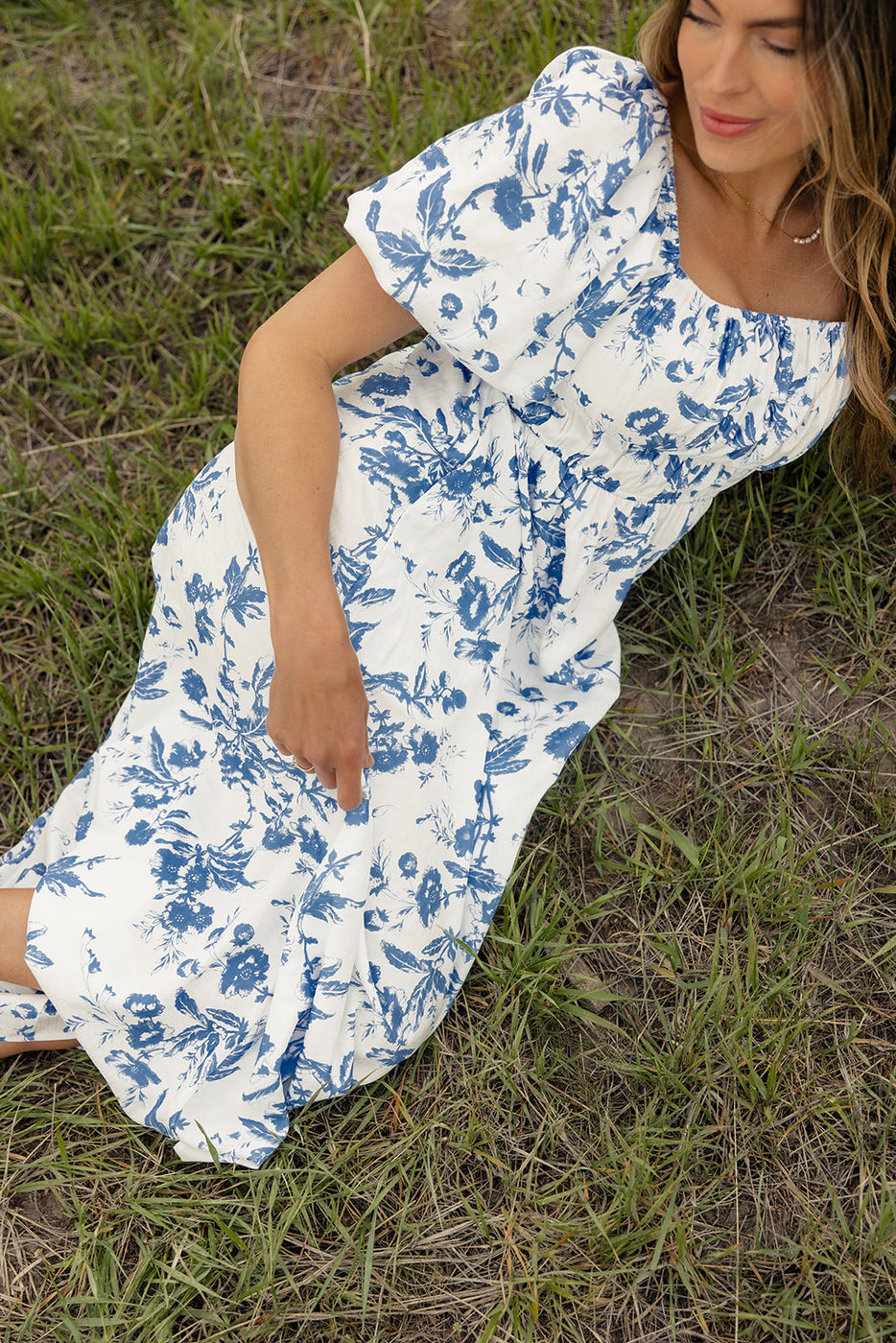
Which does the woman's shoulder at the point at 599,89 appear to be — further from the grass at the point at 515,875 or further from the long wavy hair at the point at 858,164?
the grass at the point at 515,875

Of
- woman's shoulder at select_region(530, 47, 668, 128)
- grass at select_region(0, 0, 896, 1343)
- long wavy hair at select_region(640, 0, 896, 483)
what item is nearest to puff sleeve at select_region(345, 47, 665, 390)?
woman's shoulder at select_region(530, 47, 668, 128)

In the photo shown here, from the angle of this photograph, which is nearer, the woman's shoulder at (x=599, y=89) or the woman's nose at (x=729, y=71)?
the woman's nose at (x=729, y=71)

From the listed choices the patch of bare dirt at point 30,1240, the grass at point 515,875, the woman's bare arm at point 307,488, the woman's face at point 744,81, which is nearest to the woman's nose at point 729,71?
the woman's face at point 744,81

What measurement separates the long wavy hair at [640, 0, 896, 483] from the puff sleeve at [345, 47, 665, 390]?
10cm

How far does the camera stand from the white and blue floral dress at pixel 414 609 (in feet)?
3.97

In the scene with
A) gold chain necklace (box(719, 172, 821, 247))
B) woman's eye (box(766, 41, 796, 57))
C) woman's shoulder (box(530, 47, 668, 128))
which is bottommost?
Answer: gold chain necklace (box(719, 172, 821, 247))

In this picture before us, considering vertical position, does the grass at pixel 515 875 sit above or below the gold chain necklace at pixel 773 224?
below

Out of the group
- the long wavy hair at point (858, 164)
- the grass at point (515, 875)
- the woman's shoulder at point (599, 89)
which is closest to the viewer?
the long wavy hair at point (858, 164)

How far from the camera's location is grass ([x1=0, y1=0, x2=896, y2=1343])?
1.39 m

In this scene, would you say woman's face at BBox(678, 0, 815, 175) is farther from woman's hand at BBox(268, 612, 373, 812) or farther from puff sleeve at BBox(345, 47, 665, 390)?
woman's hand at BBox(268, 612, 373, 812)

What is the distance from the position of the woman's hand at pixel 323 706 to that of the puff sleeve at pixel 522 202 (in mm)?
396

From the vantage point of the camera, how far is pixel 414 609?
4.35 feet

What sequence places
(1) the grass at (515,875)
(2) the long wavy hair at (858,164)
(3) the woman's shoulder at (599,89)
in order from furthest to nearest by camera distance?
(1) the grass at (515,875) → (3) the woman's shoulder at (599,89) → (2) the long wavy hair at (858,164)

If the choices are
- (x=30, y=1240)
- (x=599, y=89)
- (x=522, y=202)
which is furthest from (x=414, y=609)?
(x=30, y=1240)
